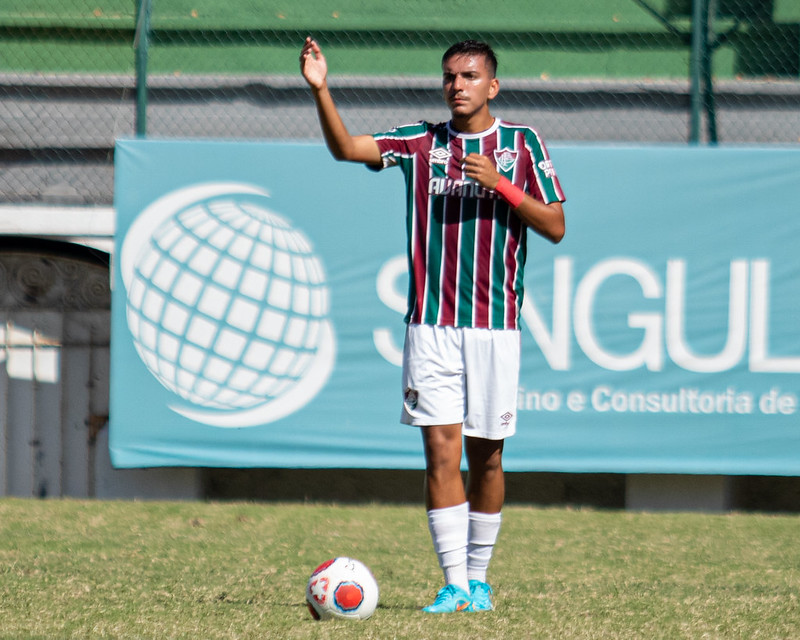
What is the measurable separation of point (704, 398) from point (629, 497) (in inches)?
29.1

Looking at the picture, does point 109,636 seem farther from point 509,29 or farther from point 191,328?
point 509,29

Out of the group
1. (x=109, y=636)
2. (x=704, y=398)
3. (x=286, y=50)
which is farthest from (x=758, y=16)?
(x=109, y=636)

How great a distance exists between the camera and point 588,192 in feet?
19.5

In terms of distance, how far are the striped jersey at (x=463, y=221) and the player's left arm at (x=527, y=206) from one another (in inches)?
3.4

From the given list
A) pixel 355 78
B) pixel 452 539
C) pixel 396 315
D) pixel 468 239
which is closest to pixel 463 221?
pixel 468 239

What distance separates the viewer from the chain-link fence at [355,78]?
6.54 meters

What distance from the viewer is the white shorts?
3314 mm

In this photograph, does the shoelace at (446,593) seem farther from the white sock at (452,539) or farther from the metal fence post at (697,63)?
the metal fence post at (697,63)

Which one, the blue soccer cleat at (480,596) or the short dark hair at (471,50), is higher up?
the short dark hair at (471,50)

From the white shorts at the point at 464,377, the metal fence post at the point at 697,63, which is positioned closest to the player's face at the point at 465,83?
the white shorts at the point at 464,377

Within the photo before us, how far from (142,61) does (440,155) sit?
11.6 ft

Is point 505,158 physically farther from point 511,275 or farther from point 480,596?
point 480,596

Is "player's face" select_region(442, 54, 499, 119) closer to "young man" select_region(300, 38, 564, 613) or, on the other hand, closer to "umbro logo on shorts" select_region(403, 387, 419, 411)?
"young man" select_region(300, 38, 564, 613)

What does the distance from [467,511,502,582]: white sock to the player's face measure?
1.28 metres
